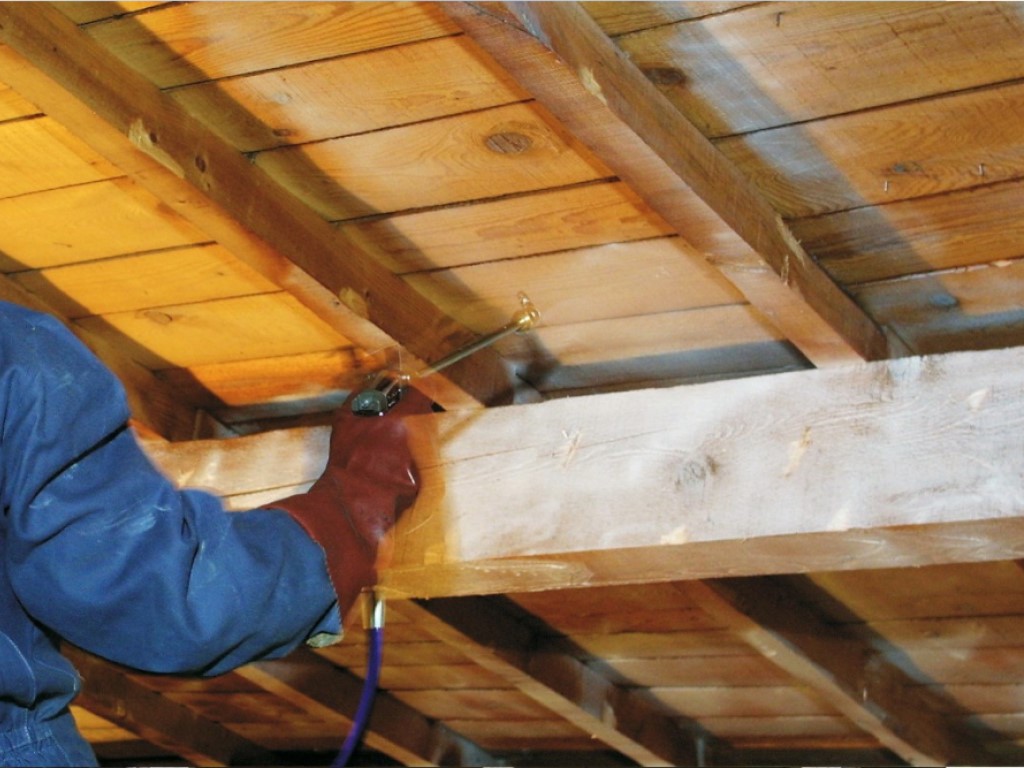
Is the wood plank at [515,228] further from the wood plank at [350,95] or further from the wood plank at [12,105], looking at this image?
the wood plank at [12,105]

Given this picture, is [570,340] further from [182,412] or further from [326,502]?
[182,412]

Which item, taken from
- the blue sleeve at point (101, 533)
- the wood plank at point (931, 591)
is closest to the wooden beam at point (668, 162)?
the blue sleeve at point (101, 533)

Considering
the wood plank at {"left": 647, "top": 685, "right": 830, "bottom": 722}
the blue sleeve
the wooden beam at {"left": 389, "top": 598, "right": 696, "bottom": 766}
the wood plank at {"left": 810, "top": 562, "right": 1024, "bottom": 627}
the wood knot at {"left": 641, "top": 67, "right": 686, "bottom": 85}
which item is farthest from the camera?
the wood plank at {"left": 647, "top": 685, "right": 830, "bottom": 722}

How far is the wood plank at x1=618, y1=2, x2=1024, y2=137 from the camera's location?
162 cm

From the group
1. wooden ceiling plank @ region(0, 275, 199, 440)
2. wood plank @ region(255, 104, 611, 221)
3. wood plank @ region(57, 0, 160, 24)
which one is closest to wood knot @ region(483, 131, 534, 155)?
wood plank @ region(255, 104, 611, 221)

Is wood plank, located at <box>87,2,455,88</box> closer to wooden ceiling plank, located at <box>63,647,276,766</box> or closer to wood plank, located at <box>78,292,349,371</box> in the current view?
wood plank, located at <box>78,292,349,371</box>

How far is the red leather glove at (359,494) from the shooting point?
71.0 inches

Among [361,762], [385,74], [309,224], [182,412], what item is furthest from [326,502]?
[361,762]

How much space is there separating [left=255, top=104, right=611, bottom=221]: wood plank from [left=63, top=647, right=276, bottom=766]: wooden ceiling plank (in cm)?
149

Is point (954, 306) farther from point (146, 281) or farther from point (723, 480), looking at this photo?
point (146, 281)

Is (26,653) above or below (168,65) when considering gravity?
below

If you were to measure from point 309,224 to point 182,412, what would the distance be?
2.15 feet

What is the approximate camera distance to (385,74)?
5.88 feet

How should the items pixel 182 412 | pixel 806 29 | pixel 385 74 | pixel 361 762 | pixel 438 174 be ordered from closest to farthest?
1. pixel 806 29
2. pixel 385 74
3. pixel 438 174
4. pixel 182 412
5. pixel 361 762
